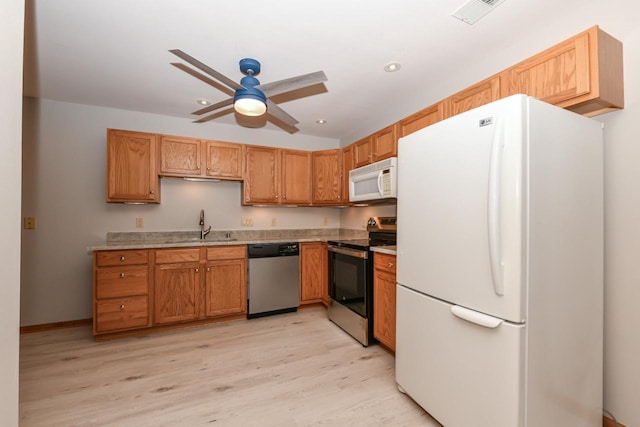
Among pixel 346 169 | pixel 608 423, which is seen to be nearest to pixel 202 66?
pixel 346 169

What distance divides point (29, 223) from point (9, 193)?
3047 mm

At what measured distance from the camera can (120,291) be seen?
9.26ft

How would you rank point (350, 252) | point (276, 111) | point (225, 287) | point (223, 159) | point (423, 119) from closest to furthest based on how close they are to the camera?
point (276, 111)
point (423, 119)
point (350, 252)
point (225, 287)
point (223, 159)

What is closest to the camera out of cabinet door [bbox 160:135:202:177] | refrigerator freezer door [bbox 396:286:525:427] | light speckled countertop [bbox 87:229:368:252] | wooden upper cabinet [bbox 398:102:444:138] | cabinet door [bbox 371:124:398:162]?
refrigerator freezer door [bbox 396:286:525:427]

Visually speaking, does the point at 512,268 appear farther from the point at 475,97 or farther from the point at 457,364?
the point at 475,97

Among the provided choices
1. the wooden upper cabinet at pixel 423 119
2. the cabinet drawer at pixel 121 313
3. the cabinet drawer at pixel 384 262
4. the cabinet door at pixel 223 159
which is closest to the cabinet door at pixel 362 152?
the wooden upper cabinet at pixel 423 119

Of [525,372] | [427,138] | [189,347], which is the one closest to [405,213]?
[427,138]

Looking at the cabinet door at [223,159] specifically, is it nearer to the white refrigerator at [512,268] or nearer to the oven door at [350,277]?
the oven door at [350,277]

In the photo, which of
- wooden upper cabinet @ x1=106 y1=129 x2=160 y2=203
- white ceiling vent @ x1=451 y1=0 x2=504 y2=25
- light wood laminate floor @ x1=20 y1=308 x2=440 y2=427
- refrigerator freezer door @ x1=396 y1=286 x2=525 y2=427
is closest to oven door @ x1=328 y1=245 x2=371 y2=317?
light wood laminate floor @ x1=20 y1=308 x2=440 y2=427

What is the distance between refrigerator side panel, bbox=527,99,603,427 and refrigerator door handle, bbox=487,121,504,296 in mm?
123

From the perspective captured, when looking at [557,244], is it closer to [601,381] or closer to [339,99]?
[601,381]

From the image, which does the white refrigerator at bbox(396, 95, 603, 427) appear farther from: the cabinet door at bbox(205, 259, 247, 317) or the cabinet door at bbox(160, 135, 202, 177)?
the cabinet door at bbox(160, 135, 202, 177)

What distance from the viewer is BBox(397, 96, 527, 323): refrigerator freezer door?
4.16 feet

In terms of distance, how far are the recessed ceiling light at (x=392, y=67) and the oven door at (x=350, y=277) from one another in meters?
1.66
